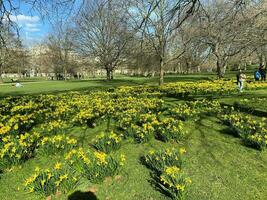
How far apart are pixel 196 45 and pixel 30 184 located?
3093cm

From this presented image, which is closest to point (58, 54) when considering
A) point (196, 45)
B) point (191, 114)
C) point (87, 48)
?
point (87, 48)

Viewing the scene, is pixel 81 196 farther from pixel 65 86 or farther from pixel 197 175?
pixel 65 86

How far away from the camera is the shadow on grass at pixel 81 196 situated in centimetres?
509

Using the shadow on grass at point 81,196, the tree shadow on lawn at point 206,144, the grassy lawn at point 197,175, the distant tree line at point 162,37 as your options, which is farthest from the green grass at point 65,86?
the shadow on grass at point 81,196

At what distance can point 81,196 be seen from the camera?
16.8 feet

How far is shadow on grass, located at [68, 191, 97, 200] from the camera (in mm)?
5094

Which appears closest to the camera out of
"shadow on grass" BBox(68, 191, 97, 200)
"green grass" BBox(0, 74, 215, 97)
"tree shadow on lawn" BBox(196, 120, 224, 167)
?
"shadow on grass" BBox(68, 191, 97, 200)

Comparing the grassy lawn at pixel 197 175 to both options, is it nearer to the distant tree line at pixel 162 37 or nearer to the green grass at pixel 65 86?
the distant tree line at pixel 162 37

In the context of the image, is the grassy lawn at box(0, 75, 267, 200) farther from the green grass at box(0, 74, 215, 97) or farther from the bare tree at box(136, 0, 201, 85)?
the green grass at box(0, 74, 215, 97)

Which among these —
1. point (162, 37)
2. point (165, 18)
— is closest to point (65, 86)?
point (162, 37)

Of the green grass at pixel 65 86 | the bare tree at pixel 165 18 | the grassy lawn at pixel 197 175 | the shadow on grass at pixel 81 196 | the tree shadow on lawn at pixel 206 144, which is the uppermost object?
the bare tree at pixel 165 18

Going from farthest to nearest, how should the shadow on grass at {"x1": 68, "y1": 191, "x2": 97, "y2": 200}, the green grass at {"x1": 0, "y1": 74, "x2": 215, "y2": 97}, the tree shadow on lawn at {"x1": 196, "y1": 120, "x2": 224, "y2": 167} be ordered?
the green grass at {"x1": 0, "y1": 74, "x2": 215, "y2": 97}
the tree shadow on lawn at {"x1": 196, "y1": 120, "x2": 224, "y2": 167}
the shadow on grass at {"x1": 68, "y1": 191, "x2": 97, "y2": 200}

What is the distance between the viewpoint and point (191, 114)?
876cm

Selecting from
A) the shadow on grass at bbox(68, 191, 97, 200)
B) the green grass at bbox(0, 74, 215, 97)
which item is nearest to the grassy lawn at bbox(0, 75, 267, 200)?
the shadow on grass at bbox(68, 191, 97, 200)
